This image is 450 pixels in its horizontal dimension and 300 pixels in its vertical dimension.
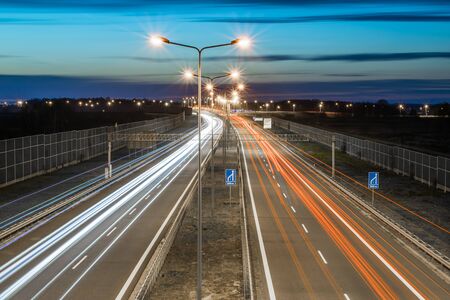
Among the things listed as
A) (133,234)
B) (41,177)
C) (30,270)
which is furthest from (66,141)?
(30,270)

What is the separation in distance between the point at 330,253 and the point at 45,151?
40705 millimetres

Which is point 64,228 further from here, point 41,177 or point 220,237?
point 41,177

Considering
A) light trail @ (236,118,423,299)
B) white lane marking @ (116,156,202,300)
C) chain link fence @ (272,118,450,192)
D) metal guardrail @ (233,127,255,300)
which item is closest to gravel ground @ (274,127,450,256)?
chain link fence @ (272,118,450,192)

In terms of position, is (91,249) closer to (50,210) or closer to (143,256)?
(143,256)

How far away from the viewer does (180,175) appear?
191 feet

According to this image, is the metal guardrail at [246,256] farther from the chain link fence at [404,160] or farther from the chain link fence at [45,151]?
the chain link fence at [45,151]

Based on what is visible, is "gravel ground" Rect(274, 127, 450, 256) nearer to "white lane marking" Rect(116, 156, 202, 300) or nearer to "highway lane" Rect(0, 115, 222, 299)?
"white lane marking" Rect(116, 156, 202, 300)

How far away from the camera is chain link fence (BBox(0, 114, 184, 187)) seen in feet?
156

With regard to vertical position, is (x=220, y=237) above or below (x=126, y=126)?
below

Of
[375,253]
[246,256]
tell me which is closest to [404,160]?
[375,253]

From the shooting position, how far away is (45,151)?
56.7 meters

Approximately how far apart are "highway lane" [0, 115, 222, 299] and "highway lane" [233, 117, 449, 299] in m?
7.00

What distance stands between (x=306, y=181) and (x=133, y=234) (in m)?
27.3

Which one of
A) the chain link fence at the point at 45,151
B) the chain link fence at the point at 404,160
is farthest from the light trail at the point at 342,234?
the chain link fence at the point at 45,151
